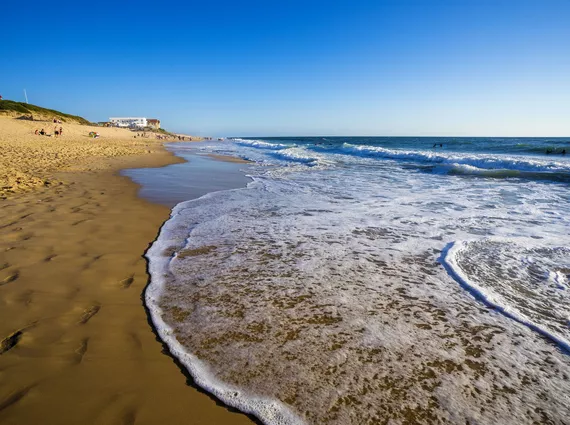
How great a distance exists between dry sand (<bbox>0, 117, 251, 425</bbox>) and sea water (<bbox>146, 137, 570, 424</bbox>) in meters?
0.18

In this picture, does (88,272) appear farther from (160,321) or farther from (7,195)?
(7,195)

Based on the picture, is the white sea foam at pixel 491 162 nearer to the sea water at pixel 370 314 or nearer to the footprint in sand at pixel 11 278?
the sea water at pixel 370 314

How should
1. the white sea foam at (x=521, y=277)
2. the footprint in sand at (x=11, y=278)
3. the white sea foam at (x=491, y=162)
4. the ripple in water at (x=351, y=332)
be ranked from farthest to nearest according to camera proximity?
the white sea foam at (x=491, y=162) → the footprint in sand at (x=11, y=278) → the white sea foam at (x=521, y=277) → the ripple in water at (x=351, y=332)

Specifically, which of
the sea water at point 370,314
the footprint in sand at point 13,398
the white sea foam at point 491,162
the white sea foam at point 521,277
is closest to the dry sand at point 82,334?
the footprint in sand at point 13,398

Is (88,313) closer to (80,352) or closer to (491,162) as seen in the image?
(80,352)

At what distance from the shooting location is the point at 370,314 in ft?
9.42

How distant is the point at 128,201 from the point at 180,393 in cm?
595

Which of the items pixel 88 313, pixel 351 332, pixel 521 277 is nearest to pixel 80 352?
pixel 88 313

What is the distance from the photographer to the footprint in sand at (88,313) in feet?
8.75

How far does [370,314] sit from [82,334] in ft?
8.08

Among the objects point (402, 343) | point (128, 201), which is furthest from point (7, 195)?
Answer: point (402, 343)

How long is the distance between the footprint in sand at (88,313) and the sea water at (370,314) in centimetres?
47

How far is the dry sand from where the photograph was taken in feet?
6.07

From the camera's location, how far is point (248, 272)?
3.71 meters
